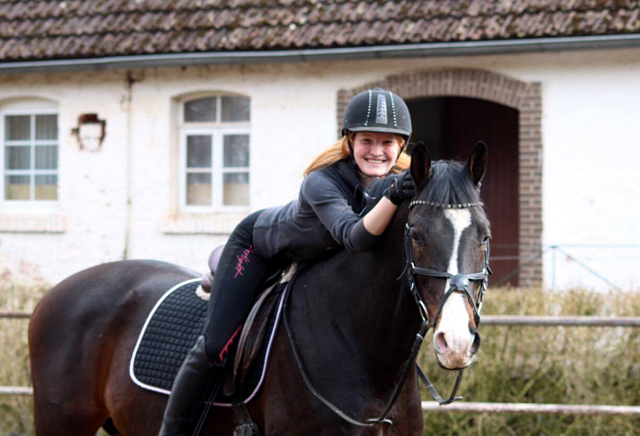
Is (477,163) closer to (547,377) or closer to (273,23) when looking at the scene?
(547,377)

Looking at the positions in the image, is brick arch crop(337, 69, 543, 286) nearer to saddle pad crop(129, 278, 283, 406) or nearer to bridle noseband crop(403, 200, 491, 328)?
saddle pad crop(129, 278, 283, 406)

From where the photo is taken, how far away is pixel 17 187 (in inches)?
581

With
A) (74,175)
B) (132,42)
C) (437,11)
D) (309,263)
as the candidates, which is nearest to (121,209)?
(74,175)

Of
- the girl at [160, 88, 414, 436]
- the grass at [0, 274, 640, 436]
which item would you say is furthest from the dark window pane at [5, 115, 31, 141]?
the girl at [160, 88, 414, 436]

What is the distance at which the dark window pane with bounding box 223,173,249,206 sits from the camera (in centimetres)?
1353

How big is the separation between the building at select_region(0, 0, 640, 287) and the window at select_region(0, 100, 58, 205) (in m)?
0.02

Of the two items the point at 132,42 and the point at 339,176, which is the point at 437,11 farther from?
the point at 339,176

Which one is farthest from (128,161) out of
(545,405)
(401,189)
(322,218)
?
(401,189)

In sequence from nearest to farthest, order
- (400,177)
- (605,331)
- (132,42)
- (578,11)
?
1. (400,177)
2. (605,331)
3. (578,11)
4. (132,42)

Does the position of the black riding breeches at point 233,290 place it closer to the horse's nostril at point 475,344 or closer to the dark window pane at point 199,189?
the horse's nostril at point 475,344

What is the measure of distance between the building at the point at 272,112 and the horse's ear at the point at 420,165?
26.4 feet

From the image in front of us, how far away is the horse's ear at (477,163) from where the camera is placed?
353 centimetres

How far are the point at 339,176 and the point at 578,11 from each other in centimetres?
817

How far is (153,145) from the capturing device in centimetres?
1360
